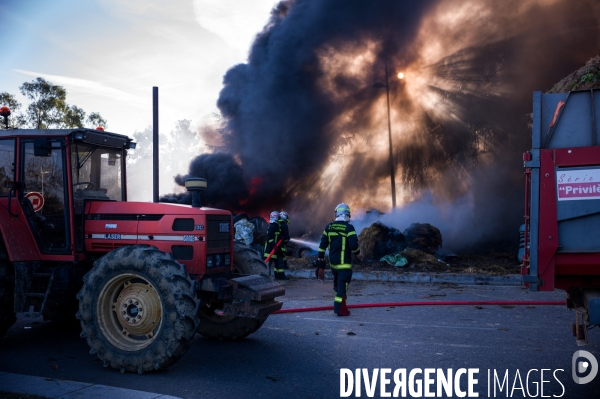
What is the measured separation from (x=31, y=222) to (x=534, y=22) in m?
26.4

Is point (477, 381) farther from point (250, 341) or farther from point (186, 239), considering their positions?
point (186, 239)

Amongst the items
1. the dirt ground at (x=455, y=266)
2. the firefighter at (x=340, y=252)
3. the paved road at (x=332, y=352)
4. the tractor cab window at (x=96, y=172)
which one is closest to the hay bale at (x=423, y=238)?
the dirt ground at (x=455, y=266)

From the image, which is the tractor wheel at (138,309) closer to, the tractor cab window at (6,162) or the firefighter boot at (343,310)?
the tractor cab window at (6,162)

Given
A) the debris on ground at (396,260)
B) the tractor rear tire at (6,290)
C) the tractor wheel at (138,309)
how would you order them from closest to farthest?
1. the tractor wheel at (138,309)
2. the tractor rear tire at (6,290)
3. the debris on ground at (396,260)

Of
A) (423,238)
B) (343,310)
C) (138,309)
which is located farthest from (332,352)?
(423,238)

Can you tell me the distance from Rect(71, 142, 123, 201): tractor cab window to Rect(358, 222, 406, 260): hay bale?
433 inches

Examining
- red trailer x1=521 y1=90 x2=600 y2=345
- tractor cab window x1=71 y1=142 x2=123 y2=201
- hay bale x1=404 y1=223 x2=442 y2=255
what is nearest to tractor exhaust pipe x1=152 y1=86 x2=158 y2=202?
tractor cab window x1=71 y1=142 x2=123 y2=201

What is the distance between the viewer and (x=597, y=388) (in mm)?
4648

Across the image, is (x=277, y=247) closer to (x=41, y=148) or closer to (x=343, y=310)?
(x=343, y=310)

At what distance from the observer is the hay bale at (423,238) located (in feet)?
56.4

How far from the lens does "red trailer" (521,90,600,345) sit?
4598 millimetres

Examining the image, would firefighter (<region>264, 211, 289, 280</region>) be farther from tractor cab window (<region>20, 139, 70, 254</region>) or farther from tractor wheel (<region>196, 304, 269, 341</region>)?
tractor cab window (<region>20, 139, 70, 254</region>)

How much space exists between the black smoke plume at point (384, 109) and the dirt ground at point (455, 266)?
8459 mm

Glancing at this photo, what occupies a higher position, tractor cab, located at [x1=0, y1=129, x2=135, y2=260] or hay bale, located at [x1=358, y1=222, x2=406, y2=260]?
tractor cab, located at [x1=0, y1=129, x2=135, y2=260]
